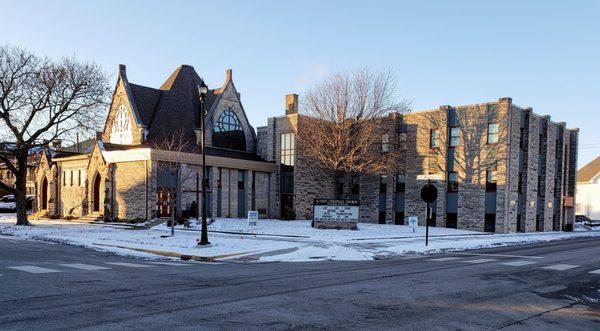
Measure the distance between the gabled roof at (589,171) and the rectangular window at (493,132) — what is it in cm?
4199

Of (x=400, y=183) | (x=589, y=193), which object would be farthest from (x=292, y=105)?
(x=589, y=193)

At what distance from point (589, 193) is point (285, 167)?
168 feet

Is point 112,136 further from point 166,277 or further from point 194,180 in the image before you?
point 166,277

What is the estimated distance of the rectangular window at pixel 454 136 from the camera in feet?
128

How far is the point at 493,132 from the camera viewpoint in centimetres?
3709

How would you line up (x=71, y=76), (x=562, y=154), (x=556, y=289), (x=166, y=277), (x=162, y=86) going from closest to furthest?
(x=556, y=289) < (x=166, y=277) < (x=71, y=76) < (x=562, y=154) < (x=162, y=86)

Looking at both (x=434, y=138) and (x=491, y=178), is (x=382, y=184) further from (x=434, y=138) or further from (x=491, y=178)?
(x=491, y=178)

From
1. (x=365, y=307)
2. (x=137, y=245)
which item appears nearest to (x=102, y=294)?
(x=365, y=307)

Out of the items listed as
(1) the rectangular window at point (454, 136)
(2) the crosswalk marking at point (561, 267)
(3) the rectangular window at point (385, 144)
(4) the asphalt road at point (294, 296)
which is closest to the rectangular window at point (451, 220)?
(1) the rectangular window at point (454, 136)

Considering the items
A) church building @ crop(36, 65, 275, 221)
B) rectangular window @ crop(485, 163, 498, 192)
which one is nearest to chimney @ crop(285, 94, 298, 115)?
church building @ crop(36, 65, 275, 221)

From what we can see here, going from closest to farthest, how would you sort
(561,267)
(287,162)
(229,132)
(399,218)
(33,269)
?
(33,269)
(561,267)
(399,218)
(287,162)
(229,132)

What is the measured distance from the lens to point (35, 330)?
6105mm

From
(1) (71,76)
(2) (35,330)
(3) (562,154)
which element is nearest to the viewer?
(2) (35,330)

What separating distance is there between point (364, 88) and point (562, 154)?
21.0 meters
